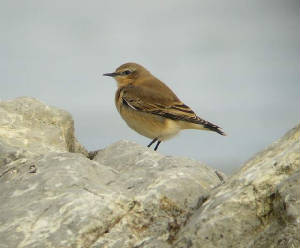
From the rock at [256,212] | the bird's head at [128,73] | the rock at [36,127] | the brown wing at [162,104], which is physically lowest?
the rock at [36,127]

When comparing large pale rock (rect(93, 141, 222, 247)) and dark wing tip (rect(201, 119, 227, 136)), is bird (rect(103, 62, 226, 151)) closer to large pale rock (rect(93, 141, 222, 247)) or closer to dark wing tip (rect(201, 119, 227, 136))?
dark wing tip (rect(201, 119, 227, 136))

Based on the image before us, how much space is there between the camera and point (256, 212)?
611cm

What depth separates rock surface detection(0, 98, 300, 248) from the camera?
6039mm

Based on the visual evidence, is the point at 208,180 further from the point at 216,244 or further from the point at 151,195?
the point at 216,244

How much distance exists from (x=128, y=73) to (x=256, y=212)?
1092cm

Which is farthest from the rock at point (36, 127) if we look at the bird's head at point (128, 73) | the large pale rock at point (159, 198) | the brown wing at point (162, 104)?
the bird's head at point (128, 73)

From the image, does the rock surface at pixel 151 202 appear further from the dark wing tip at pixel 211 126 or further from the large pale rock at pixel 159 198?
the dark wing tip at pixel 211 126

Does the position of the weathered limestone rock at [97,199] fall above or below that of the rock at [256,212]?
below

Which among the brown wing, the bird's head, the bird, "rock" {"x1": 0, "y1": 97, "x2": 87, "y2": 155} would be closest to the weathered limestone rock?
"rock" {"x1": 0, "y1": 97, "x2": 87, "y2": 155}

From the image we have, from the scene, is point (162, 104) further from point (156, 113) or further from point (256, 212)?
point (256, 212)

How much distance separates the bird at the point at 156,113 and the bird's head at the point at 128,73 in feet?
2.32

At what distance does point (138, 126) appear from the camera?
15.1m

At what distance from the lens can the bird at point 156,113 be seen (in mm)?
14945

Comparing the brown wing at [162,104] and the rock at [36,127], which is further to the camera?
the brown wing at [162,104]
